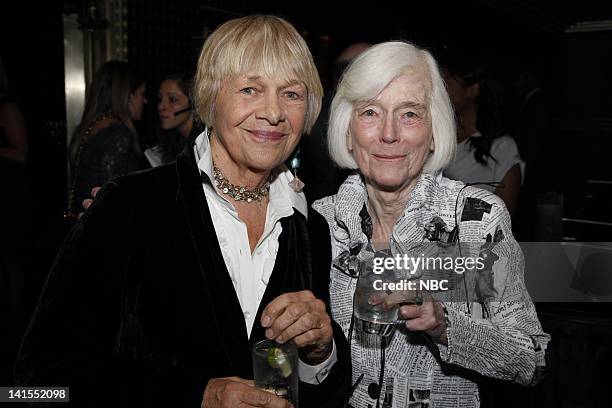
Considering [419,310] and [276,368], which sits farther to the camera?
[419,310]

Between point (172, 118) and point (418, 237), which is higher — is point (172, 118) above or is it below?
above

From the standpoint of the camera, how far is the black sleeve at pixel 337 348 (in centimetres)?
146

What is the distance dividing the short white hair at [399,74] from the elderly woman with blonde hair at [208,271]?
157 millimetres

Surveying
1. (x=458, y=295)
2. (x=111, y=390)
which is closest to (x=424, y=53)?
(x=458, y=295)

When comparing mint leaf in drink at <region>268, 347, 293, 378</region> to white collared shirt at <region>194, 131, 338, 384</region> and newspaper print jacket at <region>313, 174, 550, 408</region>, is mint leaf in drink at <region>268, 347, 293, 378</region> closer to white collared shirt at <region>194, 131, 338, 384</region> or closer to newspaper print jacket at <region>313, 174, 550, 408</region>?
white collared shirt at <region>194, 131, 338, 384</region>

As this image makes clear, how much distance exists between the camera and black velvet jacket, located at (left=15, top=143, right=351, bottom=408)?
4.18 feet

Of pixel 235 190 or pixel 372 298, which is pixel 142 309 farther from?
pixel 372 298

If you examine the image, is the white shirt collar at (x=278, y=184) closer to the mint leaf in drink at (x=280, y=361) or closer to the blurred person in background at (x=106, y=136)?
the mint leaf in drink at (x=280, y=361)

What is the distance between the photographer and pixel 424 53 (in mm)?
1703

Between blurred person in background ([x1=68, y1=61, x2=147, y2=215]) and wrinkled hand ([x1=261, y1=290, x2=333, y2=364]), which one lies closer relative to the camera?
wrinkled hand ([x1=261, y1=290, x2=333, y2=364])

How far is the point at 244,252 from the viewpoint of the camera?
4.87 feet

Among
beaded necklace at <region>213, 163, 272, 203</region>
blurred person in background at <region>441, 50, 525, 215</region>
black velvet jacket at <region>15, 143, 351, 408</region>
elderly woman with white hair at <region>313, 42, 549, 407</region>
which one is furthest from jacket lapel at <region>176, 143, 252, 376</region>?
blurred person in background at <region>441, 50, 525, 215</region>

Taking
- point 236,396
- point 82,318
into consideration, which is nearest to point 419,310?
point 236,396

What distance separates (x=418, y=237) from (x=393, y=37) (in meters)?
3.51
